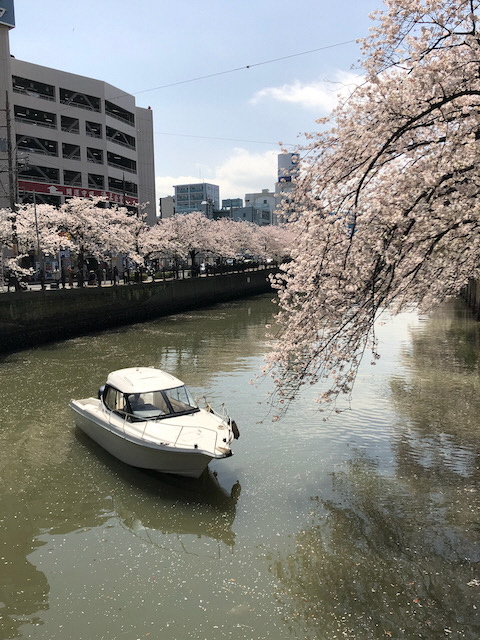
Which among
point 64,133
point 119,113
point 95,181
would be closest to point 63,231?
point 64,133

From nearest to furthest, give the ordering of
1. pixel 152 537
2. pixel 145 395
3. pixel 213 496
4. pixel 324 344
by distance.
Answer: pixel 152 537 → pixel 324 344 → pixel 213 496 → pixel 145 395

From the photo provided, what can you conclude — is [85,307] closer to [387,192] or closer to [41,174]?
[387,192]

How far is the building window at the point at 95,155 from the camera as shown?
6206cm

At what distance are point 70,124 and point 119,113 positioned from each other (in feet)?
33.6

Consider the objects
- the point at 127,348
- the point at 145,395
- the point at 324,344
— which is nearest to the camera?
the point at 324,344

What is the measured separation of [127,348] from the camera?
87.0ft

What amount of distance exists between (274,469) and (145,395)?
3.41 metres

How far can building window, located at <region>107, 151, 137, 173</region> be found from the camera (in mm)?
64969

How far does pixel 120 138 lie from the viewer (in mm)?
68312

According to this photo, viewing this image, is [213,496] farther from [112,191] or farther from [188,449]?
[112,191]

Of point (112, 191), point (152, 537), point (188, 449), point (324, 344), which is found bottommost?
point (152, 537)

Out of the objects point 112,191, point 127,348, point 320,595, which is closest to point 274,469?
point 320,595

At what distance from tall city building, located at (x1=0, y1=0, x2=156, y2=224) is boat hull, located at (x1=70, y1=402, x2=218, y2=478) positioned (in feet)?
141

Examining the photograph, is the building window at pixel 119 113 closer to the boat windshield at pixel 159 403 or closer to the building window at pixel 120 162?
the building window at pixel 120 162
